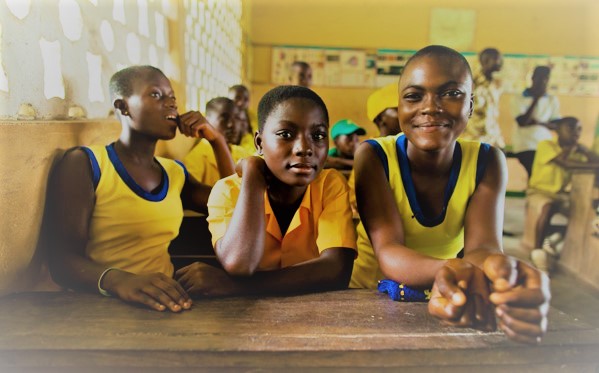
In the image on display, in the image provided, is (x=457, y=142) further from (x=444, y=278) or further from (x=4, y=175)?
(x=4, y=175)

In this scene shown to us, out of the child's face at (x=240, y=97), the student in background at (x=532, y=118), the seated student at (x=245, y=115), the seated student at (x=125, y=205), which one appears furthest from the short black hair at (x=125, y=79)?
the student in background at (x=532, y=118)

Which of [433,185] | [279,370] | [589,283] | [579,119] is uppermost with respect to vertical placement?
[579,119]

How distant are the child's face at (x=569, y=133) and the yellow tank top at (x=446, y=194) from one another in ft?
3.34

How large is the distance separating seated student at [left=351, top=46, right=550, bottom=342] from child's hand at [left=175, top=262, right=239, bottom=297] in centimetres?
19

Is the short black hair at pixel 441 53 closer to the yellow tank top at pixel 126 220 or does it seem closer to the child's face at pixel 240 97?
the yellow tank top at pixel 126 220

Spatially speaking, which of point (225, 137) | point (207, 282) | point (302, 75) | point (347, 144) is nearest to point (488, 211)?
point (207, 282)

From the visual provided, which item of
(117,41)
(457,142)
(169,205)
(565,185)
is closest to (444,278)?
(457,142)

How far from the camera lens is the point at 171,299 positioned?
17.8 inches

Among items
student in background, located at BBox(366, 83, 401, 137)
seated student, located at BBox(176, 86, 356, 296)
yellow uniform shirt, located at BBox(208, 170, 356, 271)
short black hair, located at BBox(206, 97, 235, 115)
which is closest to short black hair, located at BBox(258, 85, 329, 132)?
seated student, located at BBox(176, 86, 356, 296)

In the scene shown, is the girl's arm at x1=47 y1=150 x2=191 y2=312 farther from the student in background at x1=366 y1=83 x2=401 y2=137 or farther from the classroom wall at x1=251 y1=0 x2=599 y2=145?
the student in background at x1=366 y1=83 x2=401 y2=137

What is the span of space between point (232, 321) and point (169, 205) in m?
0.27

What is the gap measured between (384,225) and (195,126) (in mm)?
368

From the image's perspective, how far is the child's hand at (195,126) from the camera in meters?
0.68

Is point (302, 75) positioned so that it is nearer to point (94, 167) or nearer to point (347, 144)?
point (347, 144)
